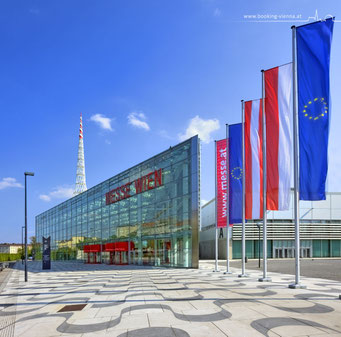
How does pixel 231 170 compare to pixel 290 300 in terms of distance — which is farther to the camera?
pixel 231 170

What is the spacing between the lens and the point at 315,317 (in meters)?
9.73

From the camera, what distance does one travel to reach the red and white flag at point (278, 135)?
18.5 meters

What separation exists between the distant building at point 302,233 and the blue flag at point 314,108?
139 ft

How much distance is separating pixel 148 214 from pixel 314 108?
2960cm

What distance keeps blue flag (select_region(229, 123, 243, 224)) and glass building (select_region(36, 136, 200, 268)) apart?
9767 mm

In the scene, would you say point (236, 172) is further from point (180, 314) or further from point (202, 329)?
point (202, 329)

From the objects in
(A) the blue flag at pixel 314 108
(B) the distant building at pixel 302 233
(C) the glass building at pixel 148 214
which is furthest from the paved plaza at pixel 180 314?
(B) the distant building at pixel 302 233

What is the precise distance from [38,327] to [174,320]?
3835mm

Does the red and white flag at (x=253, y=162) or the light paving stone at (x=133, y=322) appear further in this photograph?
the red and white flag at (x=253, y=162)

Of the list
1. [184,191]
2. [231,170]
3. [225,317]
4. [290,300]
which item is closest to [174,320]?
[225,317]

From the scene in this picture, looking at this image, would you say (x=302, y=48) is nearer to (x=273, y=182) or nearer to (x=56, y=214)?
(x=273, y=182)

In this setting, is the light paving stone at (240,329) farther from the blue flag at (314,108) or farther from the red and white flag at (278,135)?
the red and white flag at (278,135)

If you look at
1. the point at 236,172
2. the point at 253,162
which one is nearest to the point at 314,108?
the point at 253,162

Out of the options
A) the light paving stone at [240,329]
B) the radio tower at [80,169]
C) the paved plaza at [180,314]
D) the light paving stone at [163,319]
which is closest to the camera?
the light paving stone at [240,329]
